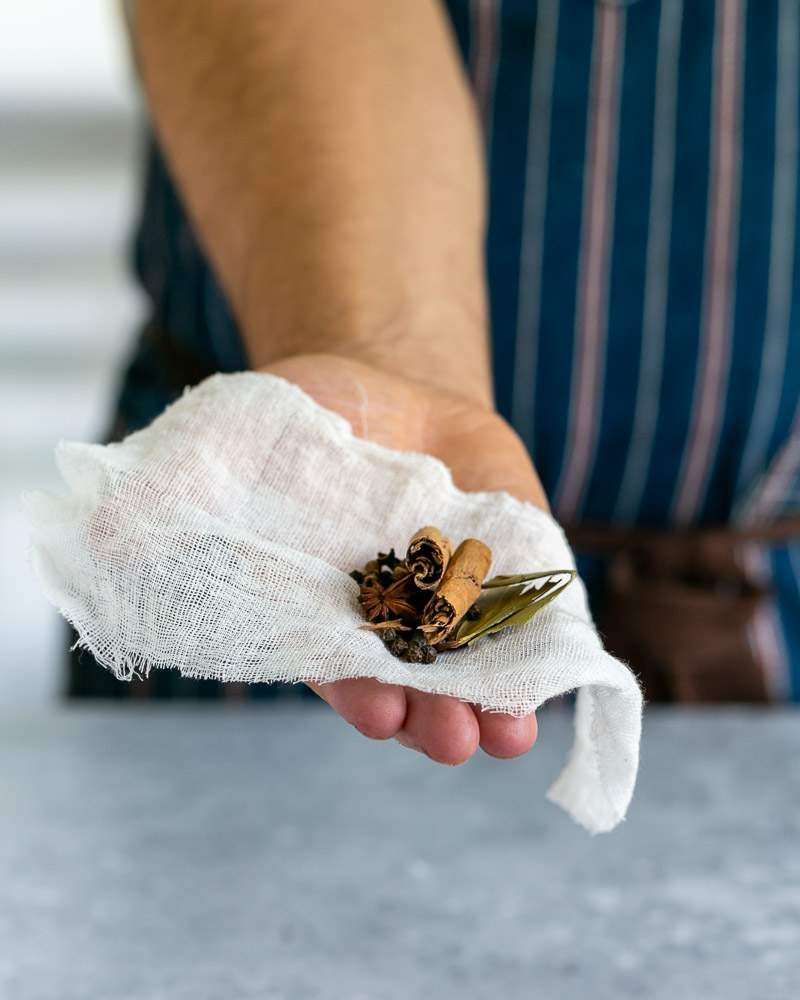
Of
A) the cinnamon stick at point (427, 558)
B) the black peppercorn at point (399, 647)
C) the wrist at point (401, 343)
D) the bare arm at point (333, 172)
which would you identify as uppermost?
the bare arm at point (333, 172)

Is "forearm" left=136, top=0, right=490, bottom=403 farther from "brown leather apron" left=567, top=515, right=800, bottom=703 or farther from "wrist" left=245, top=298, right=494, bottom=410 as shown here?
"brown leather apron" left=567, top=515, right=800, bottom=703

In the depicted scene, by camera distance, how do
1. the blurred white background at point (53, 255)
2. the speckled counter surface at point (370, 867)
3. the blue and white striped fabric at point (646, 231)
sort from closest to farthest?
the speckled counter surface at point (370, 867) < the blue and white striped fabric at point (646, 231) < the blurred white background at point (53, 255)

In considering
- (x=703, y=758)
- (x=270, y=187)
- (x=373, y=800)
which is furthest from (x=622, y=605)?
(x=270, y=187)

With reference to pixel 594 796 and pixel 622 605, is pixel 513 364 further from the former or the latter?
pixel 594 796

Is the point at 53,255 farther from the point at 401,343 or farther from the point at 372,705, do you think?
the point at 372,705

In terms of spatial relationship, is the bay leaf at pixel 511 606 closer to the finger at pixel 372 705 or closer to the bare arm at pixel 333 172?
the finger at pixel 372 705

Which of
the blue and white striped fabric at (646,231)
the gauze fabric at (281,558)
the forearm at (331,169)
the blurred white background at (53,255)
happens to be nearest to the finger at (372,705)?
the gauze fabric at (281,558)
